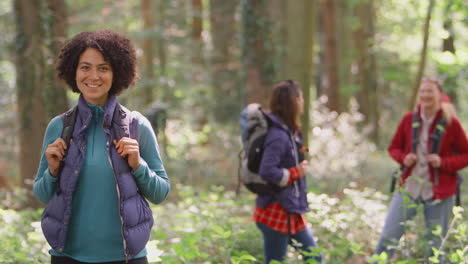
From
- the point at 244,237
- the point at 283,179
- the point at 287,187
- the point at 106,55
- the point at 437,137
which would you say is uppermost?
the point at 106,55

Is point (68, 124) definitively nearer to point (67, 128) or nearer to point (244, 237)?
point (67, 128)

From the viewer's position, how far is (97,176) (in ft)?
9.38

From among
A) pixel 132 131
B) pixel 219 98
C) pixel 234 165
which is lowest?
pixel 234 165

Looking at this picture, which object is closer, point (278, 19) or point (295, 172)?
point (295, 172)

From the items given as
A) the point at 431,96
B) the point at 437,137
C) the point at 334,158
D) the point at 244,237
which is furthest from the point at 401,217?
the point at 334,158

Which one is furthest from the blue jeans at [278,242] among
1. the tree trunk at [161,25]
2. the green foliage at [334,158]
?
the tree trunk at [161,25]

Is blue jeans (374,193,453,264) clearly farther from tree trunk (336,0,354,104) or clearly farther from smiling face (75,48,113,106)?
tree trunk (336,0,354,104)

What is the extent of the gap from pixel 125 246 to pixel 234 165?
9.91m

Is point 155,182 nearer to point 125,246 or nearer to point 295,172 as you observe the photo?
point 125,246

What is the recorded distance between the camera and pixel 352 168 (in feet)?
38.9

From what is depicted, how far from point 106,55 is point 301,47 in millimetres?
6598

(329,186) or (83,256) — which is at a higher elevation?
(83,256)

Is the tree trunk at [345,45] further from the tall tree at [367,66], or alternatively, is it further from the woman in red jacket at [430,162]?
the woman in red jacket at [430,162]

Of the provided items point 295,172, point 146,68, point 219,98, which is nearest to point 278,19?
point 219,98
